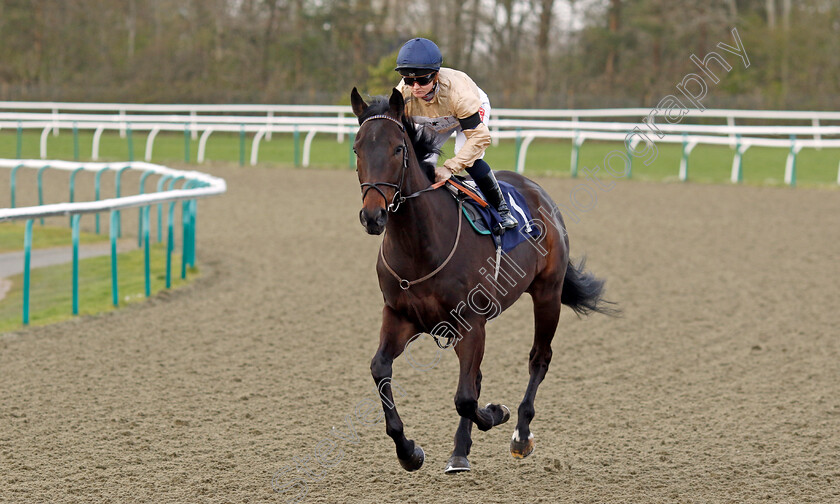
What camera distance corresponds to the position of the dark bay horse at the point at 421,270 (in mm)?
4102

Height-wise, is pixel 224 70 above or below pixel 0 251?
above

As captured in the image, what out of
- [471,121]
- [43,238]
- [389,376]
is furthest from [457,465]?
[43,238]

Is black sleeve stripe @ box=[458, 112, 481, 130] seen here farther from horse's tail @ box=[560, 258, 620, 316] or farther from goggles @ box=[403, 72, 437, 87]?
horse's tail @ box=[560, 258, 620, 316]

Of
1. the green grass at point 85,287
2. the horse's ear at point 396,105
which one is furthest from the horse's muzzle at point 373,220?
the green grass at point 85,287

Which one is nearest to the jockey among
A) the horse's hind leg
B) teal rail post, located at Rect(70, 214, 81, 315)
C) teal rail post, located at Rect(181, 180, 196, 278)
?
the horse's hind leg

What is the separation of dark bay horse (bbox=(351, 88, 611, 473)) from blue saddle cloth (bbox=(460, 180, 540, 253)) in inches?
2.2

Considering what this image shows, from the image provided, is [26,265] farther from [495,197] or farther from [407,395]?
[495,197]

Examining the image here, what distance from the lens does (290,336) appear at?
772 centimetres

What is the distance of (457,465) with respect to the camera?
4.59 meters

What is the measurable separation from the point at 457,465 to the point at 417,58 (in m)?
1.90

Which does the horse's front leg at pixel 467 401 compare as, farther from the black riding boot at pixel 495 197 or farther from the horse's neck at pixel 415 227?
the black riding boot at pixel 495 197

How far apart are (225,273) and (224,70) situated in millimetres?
30554

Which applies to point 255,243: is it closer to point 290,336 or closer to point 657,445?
point 290,336

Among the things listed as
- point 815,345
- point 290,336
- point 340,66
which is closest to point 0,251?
point 290,336
